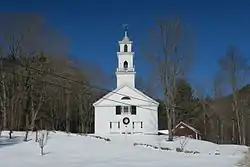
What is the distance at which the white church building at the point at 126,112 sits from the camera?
1944 inches

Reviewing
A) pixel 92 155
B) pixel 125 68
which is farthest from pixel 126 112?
pixel 92 155

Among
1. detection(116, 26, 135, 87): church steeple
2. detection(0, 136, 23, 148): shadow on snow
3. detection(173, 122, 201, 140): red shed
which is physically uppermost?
detection(116, 26, 135, 87): church steeple

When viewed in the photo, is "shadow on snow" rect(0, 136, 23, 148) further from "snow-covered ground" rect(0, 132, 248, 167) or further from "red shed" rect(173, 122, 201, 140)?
"red shed" rect(173, 122, 201, 140)

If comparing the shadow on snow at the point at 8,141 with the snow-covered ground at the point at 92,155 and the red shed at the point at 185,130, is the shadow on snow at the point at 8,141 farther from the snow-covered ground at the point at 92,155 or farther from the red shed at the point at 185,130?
the red shed at the point at 185,130

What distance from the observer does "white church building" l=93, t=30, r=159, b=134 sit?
162 ft

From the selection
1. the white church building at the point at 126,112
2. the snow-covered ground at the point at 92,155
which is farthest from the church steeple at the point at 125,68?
the snow-covered ground at the point at 92,155

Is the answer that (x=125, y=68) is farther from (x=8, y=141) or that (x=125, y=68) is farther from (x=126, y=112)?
(x=8, y=141)

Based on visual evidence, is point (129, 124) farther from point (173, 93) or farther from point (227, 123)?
point (227, 123)

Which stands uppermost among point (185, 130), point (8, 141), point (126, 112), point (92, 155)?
point (126, 112)

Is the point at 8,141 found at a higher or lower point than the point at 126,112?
lower

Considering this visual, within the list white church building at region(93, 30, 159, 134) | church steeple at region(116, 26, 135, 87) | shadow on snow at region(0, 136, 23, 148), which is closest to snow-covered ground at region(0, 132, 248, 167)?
shadow on snow at region(0, 136, 23, 148)

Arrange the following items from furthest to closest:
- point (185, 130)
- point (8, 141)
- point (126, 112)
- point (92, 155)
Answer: point (185, 130) < point (126, 112) < point (8, 141) < point (92, 155)

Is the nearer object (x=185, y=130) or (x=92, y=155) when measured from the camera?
(x=92, y=155)

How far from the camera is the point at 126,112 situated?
50.0m
